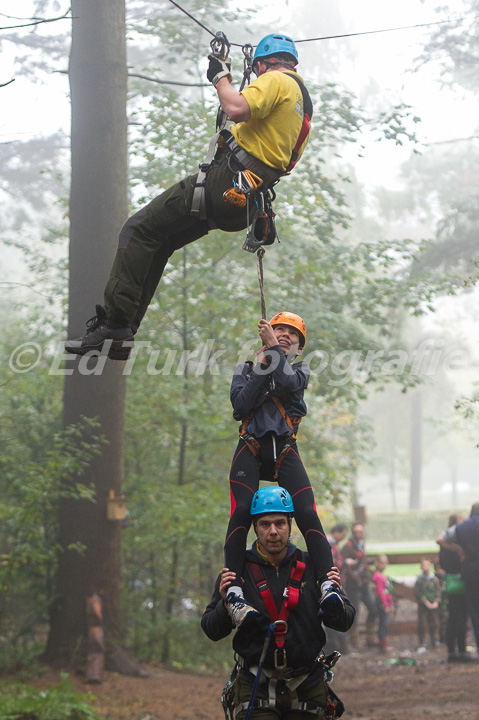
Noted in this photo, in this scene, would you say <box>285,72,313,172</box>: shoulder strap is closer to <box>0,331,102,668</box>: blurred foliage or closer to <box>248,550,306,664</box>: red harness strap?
<box>248,550,306,664</box>: red harness strap

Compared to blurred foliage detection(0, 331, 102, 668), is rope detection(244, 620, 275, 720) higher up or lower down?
lower down

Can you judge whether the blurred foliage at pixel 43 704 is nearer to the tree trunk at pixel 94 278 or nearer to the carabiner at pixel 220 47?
the tree trunk at pixel 94 278

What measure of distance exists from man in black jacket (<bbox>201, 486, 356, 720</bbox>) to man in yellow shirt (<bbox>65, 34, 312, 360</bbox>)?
1.60 meters

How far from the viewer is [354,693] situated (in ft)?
31.4

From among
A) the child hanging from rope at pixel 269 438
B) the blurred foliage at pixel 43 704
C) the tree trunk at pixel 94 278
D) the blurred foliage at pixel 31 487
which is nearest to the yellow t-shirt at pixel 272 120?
the child hanging from rope at pixel 269 438

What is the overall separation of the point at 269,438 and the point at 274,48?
2147 mm

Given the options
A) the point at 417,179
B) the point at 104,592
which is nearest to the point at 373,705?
the point at 104,592

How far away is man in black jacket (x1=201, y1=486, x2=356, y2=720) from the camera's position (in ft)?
11.4

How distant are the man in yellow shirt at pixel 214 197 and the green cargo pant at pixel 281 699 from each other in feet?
6.62

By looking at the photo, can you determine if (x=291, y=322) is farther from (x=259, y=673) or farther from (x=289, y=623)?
(x=259, y=673)

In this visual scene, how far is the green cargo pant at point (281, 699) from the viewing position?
11.4 ft

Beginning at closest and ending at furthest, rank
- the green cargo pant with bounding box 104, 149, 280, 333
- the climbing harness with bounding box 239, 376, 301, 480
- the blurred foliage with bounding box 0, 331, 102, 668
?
the climbing harness with bounding box 239, 376, 301, 480, the green cargo pant with bounding box 104, 149, 280, 333, the blurred foliage with bounding box 0, 331, 102, 668

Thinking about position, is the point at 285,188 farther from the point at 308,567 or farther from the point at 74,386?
the point at 308,567

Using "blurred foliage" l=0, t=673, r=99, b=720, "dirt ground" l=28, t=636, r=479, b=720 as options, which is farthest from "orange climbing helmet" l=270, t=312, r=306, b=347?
"dirt ground" l=28, t=636, r=479, b=720
